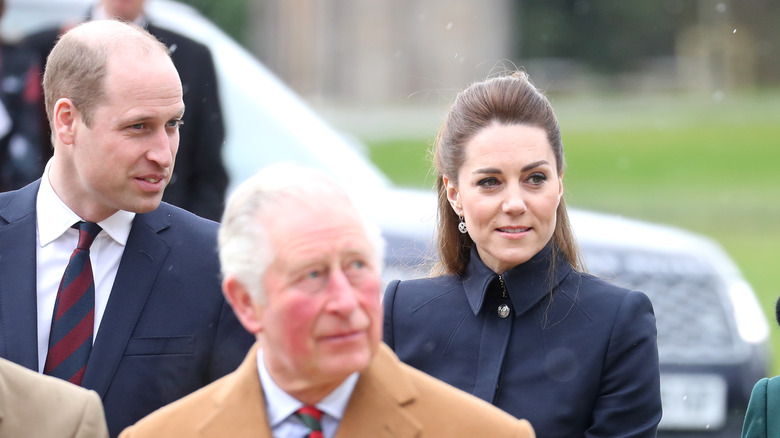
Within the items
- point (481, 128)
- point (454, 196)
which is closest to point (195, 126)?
point (454, 196)

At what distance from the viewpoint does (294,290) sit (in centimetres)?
261

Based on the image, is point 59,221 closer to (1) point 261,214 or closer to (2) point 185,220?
(2) point 185,220

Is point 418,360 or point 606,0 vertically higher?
point 606,0

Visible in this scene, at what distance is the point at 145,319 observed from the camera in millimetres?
3557

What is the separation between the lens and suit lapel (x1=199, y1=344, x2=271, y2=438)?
269 cm

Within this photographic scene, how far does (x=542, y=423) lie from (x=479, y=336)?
1.11 ft

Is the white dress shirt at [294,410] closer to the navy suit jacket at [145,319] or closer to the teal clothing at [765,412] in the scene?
the navy suit jacket at [145,319]

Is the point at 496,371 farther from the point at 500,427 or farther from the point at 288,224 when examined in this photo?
the point at 288,224

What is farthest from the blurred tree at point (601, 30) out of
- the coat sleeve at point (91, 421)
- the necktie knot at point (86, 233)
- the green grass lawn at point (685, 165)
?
the coat sleeve at point (91, 421)

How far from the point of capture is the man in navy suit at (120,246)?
11.5 feet

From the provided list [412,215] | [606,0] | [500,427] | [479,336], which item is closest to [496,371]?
[479,336]

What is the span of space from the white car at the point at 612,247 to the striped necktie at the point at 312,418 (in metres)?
2.78

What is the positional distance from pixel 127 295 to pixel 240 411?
960 mm

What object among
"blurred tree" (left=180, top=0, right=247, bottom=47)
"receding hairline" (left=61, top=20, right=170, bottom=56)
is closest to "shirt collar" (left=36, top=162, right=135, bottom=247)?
"receding hairline" (left=61, top=20, right=170, bottom=56)
